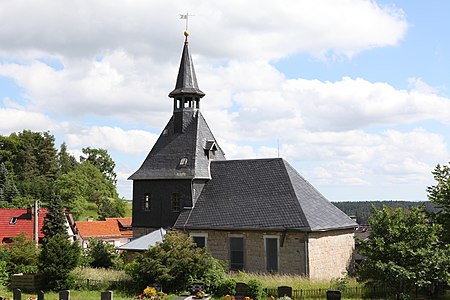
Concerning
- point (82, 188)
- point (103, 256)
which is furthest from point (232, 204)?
point (82, 188)

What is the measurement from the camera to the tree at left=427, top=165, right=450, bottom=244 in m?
27.6

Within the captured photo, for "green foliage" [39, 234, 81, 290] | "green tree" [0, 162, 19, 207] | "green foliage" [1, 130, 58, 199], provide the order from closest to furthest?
"green foliage" [39, 234, 81, 290]
"green tree" [0, 162, 19, 207]
"green foliage" [1, 130, 58, 199]

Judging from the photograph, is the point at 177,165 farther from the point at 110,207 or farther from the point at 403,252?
the point at 110,207

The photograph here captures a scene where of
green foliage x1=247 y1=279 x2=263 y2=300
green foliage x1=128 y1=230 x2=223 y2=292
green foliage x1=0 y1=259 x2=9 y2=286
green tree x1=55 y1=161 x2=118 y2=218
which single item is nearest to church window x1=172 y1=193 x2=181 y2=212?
green foliage x1=128 y1=230 x2=223 y2=292

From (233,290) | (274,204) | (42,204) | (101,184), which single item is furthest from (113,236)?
(233,290)

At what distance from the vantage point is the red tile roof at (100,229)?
224 feet

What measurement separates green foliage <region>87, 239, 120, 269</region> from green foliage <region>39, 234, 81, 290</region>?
16.7 feet

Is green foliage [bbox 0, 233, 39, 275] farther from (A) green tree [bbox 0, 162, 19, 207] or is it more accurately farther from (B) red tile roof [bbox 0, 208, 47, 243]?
(A) green tree [bbox 0, 162, 19, 207]

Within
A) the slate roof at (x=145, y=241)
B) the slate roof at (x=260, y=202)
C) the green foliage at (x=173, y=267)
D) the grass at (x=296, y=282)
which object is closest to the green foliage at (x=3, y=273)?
the slate roof at (x=145, y=241)

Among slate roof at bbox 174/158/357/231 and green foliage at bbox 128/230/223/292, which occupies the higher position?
slate roof at bbox 174/158/357/231

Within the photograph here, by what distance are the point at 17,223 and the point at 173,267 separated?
31.2 m

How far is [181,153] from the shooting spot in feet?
121

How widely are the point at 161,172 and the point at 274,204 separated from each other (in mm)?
8462

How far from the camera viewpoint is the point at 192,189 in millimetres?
35562
